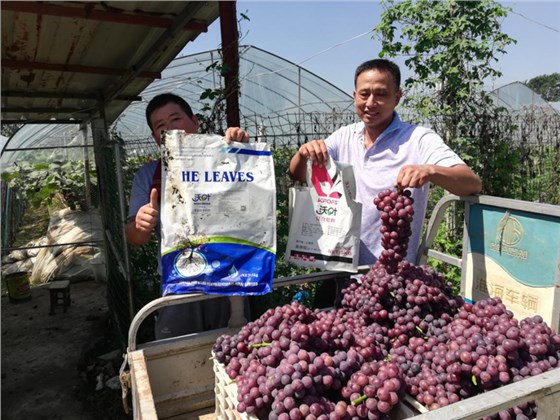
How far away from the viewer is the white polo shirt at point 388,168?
81.9 inches

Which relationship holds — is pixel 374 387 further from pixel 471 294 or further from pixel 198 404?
pixel 471 294

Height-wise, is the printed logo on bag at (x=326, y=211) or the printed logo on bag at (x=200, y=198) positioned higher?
the printed logo on bag at (x=200, y=198)

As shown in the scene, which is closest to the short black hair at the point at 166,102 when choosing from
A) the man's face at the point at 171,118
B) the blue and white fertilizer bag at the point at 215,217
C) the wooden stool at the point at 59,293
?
the man's face at the point at 171,118

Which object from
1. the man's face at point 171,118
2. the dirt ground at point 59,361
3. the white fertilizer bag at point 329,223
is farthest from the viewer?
the dirt ground at point 59,361

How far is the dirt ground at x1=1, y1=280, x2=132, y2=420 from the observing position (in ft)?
12.3

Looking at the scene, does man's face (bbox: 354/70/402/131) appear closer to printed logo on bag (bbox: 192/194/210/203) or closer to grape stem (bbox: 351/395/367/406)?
printed logo on bag (bbox: 192/194/210/203)

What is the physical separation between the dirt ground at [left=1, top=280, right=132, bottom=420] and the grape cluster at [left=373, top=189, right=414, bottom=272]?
3.07 meters

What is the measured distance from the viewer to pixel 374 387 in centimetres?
114

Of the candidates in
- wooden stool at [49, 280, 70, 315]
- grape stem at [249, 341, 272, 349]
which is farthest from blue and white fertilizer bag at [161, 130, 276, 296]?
wooden stool at [49, 280, 70, 315]

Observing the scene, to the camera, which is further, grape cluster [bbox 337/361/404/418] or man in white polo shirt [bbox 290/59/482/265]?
man in white polo shirt [bbox 290/59/482/265]

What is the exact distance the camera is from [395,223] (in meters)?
1.64

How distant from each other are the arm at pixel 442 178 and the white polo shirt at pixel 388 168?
0.70ft

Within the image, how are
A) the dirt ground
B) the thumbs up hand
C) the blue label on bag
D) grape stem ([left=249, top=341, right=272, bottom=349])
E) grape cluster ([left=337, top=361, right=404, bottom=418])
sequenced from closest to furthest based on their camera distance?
grape cluster ([left=337, top=361, right=404, bottom=418]) → grape stem ([left=249, top=341, right=272, bottom=349]) → the blue label on bag → the thumbs up hand → the dirt ground

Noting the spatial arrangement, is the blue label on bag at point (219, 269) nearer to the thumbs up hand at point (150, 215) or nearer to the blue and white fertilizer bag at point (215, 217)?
the blue and white fertilizer bag at point (215, 217)
